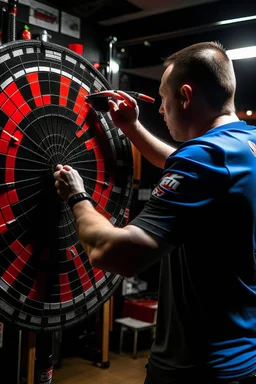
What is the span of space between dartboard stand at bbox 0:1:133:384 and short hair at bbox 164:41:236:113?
1.17 feet

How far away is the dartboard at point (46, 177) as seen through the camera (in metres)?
1.28

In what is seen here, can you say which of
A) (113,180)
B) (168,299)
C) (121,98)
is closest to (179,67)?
(121,98)

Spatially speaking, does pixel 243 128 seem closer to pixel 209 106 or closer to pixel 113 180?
pixel 209 106

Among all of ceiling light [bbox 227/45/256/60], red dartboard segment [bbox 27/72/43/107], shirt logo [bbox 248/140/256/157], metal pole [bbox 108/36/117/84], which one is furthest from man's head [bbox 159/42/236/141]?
metal pole [bbox 108/36/117/84]

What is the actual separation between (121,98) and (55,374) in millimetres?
2654

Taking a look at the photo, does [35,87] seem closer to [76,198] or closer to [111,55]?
[76,198]

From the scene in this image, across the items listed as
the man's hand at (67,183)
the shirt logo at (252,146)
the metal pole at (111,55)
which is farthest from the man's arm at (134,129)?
the metal pole at (111,55)

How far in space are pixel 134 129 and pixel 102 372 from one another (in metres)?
2.55

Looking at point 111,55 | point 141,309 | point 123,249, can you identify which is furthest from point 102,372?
point 123,249

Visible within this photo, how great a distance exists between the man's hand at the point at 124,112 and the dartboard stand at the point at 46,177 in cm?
3

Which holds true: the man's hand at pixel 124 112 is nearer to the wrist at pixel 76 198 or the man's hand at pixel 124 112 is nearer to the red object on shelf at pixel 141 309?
the wrist at pixel 76 198

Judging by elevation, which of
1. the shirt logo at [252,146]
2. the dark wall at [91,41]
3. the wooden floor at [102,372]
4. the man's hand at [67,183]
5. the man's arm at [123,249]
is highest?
the dark wall at [91,41]

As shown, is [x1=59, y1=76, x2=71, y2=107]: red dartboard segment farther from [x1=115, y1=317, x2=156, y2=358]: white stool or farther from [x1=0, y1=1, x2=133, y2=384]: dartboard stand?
[x1=115, y1=317, x2=156, y2=358]: white stool

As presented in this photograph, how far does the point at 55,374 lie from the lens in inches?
143
